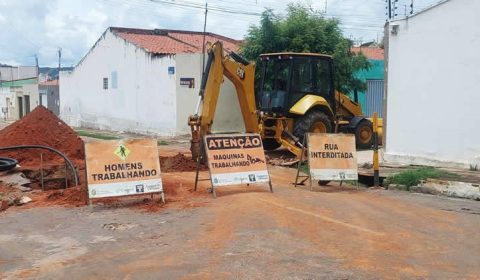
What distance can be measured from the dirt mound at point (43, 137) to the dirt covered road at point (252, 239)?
5.60m

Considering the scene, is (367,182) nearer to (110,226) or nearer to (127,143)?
(127,143)

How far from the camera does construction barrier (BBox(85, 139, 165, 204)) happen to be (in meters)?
10.2

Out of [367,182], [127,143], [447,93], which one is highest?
[447,93]

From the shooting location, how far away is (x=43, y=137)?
16.7m

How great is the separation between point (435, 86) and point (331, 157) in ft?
15.0

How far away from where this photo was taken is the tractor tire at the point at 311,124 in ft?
54.6

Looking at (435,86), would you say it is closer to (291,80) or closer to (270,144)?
(291,80)

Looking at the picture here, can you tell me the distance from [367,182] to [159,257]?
7.66 m

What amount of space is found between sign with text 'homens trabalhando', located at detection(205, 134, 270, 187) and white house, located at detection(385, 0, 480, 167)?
5.87 metres

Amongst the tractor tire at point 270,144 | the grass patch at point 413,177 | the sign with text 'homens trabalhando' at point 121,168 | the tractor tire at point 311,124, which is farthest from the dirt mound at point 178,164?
the grass patch at point 413,177

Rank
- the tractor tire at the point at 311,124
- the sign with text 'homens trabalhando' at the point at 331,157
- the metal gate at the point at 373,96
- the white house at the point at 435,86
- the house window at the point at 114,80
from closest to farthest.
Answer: the sign with text 'homens trabalhando' at the point at 331,157, the white house at the point at 435,86, the tractor tire at the point at 311,124, the metal gate at the point at 373,96, the house window at the point at 114,80

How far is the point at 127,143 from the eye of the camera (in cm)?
1072

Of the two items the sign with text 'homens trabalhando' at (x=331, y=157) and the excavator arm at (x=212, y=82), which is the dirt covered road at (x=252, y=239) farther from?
the excavator arm at (x=212, y=82)

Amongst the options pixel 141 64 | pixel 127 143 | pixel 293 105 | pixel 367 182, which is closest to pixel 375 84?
pixel 141 64
